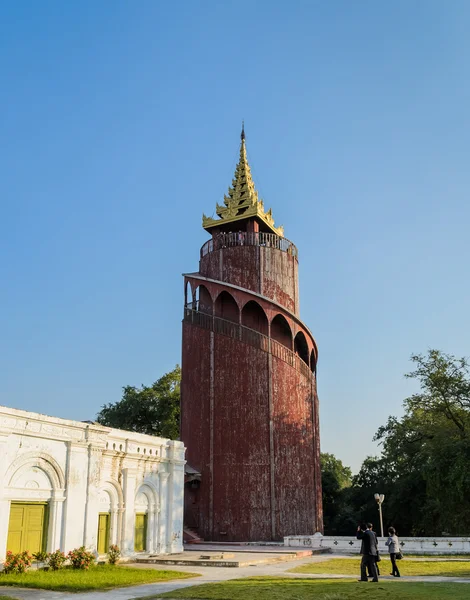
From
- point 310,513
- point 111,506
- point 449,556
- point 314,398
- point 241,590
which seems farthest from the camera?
point 314,398

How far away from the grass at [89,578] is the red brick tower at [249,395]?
11.8 meters

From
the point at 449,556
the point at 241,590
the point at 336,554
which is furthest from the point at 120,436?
the point at 449,556

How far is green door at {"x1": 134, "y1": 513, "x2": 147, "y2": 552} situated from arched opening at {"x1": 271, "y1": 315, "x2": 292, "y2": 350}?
1335 cm

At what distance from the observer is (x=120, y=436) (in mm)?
20125

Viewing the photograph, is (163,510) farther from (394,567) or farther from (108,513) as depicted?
(394,567)

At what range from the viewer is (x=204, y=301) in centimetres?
3225

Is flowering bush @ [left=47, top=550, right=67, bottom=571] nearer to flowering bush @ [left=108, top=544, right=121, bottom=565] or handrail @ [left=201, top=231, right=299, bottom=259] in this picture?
flowering bush @ [left=108, top=544, right=121, bottom=565]

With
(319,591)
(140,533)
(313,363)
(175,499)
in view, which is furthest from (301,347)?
(319,591)

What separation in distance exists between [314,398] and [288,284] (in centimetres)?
628

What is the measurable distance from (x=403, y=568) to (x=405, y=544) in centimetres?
648

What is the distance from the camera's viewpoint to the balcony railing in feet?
99.3

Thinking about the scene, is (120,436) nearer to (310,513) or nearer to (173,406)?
(310,513)

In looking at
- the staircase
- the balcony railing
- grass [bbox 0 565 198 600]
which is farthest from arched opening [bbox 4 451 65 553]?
the balcony railing

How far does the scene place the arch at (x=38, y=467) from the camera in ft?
51.2
